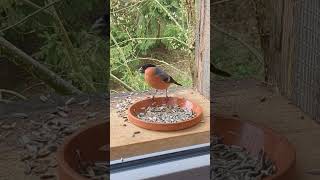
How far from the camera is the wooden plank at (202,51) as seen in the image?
1.45 m

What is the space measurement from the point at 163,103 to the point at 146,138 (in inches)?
6.2

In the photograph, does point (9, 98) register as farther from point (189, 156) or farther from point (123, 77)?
point (189, 156)

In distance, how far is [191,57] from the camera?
1560mm

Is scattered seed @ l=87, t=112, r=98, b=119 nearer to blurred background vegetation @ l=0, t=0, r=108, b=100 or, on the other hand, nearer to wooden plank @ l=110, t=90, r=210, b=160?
wooden plank @ l=110, t=90, r=210, b=160

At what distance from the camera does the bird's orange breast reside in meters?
1.22

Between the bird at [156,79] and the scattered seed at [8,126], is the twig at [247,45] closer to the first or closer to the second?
the bird at [156,79]

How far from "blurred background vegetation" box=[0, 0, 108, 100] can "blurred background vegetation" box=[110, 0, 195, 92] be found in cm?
15

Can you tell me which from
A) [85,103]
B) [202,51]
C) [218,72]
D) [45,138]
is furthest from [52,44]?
[218,72]

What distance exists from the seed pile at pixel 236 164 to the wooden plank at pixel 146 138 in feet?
0.12

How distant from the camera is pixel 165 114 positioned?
1230 millimetres

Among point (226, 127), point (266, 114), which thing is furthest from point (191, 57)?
point (226, 127)

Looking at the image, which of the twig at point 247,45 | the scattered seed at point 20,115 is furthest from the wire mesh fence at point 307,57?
the scattered seed at point 20,115

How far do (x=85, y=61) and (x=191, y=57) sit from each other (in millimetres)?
334

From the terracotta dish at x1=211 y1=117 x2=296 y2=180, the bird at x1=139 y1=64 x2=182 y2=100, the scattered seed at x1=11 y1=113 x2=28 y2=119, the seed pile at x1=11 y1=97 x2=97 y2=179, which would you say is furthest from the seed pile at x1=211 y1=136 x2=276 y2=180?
the scattered seed at x1=11 y1=113 x2=28 y2=119
